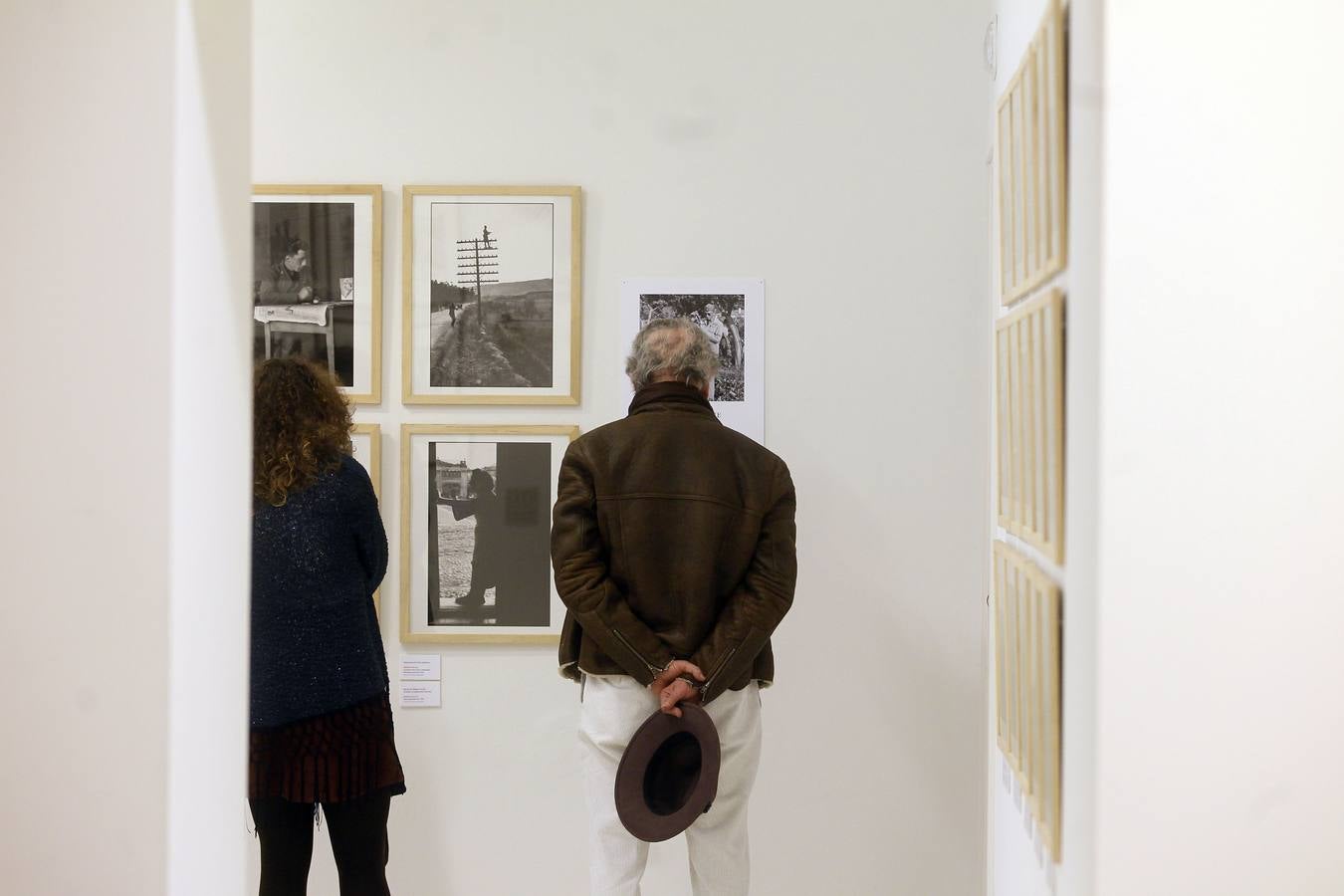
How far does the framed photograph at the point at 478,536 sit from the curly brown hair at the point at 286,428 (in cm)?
84

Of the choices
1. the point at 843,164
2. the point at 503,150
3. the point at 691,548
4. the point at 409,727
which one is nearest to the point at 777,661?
the point at 691,548

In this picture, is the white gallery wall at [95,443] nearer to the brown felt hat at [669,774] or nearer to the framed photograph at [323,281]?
the brown felt hat at [669,774]

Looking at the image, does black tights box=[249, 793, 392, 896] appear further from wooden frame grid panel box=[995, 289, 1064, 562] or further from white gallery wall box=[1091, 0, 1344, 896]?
white gallery wall box=[1091, 0, 1344, 896]

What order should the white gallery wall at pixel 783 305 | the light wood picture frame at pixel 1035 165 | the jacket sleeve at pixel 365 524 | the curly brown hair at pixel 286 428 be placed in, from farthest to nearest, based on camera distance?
the white gallery wall at pixel 783 305, the jacket sleeve at pixel 365 524, the curly brown hair at pixel 286 428, the light wood picture frame at pixel 1035 165

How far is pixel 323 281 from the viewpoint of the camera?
3480mm

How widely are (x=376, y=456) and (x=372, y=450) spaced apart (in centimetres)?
2

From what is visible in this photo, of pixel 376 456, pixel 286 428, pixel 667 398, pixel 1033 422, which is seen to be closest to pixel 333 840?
pixel 286 428

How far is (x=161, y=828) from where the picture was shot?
4.23ft

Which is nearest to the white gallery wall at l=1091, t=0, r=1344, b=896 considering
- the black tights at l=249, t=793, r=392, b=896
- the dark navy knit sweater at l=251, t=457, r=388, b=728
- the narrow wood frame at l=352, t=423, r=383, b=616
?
the dark navy knit sweater at l=251, t=457, r=388, b=728

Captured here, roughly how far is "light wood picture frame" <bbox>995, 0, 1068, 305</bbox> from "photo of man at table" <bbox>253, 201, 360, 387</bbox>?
2.15 metres

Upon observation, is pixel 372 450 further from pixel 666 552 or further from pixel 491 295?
pixel 666 552

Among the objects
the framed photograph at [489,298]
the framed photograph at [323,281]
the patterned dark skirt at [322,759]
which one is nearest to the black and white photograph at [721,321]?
the framed photograph at [489,298]

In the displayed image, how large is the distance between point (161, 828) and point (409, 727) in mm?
2250

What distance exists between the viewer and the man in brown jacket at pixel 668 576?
8.79 feet
